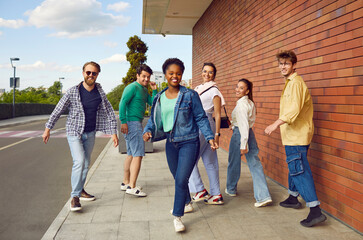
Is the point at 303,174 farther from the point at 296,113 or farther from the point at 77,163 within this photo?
the point at 77,163

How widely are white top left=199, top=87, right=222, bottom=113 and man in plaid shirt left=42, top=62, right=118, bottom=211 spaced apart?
55.2 inches

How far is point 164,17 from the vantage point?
13727 millimetres

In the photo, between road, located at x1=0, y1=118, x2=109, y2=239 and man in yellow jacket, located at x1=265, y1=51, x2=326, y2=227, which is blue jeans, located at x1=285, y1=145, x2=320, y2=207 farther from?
road, located at x1=0, y1=118, x2=109, y2=239

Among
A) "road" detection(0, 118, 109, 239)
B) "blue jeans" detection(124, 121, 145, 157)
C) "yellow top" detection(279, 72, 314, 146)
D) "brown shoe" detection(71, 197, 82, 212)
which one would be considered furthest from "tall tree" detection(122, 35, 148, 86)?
"yellow top" detection(279, 72, 314, 146)

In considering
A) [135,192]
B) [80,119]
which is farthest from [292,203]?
[80,119]

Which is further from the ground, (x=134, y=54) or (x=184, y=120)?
(x=134, y=54)

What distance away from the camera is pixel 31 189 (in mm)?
5469

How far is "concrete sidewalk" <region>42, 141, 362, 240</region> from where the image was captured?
334 centimetres

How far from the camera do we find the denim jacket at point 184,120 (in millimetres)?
3416

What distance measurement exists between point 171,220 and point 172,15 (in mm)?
11030

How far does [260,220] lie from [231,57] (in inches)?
209

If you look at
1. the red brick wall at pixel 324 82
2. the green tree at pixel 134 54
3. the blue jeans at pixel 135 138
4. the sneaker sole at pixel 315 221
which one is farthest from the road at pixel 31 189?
the green tree at pixel 134 54

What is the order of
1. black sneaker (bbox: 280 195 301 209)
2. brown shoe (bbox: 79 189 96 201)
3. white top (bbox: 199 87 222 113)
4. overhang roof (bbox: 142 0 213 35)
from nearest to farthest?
black sneaker (bbox: 280 195 301 209) < white top (bbox: 199 87 222 113) < brown shoe (bbox: 79 189 96 201) < overhang roof (bbox: 142 0 213 35)

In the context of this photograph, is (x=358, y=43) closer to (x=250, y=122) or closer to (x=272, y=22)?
(x=250, y=122)
